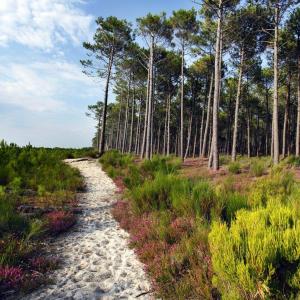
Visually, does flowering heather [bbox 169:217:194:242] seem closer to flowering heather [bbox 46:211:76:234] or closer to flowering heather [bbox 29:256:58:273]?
flowering heather [bbox 29:256:58:273]

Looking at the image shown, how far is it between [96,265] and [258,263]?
9.29 feet

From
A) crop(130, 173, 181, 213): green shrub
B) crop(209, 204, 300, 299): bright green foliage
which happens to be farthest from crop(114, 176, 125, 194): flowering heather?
crop(209, 204, 300, 299): bright green foliage

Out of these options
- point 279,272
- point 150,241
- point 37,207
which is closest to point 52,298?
point 150,241

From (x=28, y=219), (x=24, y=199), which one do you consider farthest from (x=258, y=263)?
(x=24, y=199)

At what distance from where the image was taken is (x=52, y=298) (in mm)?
3867

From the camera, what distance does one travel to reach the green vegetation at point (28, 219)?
4.32m

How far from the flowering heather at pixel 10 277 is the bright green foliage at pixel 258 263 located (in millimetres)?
2591

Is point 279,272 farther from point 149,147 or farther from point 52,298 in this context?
point 149,147

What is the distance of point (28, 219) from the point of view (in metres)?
6.23

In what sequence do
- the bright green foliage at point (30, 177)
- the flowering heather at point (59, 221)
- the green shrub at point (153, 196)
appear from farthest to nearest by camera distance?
the bright green foliage at point (30, 177), the green shrub at point (153, 196), the flowering heather at point (59, 221)

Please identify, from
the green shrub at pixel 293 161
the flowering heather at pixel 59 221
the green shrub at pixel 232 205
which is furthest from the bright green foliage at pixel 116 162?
the green shrub at pixel 232 205

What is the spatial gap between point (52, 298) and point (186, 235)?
216cm

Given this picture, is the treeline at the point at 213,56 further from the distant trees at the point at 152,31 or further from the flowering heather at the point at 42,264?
the flowering heather at the point at 42,264

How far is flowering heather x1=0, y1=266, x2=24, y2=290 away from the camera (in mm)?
4039
